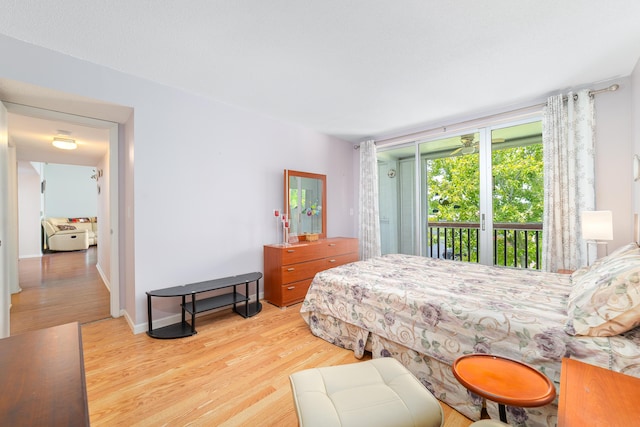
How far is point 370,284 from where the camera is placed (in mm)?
2143

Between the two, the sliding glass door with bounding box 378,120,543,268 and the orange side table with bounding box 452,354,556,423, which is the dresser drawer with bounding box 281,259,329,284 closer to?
the sliding glass door with bounding box 378,120,543,268

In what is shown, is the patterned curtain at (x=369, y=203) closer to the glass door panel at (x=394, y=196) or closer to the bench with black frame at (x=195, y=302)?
the glass door panel at (x=394, y=196)

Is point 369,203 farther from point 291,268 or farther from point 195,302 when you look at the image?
point 195,302

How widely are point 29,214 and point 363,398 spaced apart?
891cm

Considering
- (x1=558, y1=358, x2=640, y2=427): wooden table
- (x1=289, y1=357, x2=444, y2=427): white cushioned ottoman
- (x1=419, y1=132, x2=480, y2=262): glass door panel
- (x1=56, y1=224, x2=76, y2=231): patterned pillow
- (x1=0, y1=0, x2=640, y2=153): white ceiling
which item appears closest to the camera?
(x1=558, y1=358, x2=640, y2=427): wooden table

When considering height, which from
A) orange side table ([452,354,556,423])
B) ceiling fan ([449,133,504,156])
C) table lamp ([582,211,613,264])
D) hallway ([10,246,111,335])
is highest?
ceiling fan ([449,133,504,156])

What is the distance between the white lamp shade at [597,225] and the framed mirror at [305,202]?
3009 mm

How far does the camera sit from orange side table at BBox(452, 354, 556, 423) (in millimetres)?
915

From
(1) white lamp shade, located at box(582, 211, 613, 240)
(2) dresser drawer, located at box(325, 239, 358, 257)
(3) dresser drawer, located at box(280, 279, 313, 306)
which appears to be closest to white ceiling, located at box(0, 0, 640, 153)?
(1) white lamp shade, located at box(582, 211, 613, 240)

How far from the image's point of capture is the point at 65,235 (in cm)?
722

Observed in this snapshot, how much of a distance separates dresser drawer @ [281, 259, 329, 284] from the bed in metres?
0.74

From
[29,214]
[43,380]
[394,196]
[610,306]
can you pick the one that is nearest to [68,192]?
[29,214]

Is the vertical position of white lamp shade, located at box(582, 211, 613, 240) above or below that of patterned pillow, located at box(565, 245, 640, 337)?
above

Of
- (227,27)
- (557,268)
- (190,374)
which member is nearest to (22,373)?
(190,374)
